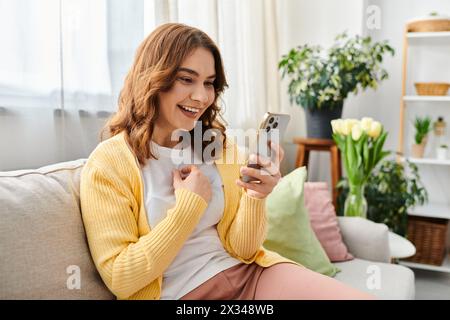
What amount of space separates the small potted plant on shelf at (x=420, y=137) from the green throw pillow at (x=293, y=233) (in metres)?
1.37

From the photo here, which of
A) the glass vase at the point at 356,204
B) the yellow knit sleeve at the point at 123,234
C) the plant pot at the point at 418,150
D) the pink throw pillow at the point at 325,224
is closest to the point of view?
the yellow knit sleeve at the point at 123,234

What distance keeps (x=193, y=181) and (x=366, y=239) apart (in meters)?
1.03

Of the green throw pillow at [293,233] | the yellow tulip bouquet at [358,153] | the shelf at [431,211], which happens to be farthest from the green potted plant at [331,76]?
the green throw pillow at [293,233]

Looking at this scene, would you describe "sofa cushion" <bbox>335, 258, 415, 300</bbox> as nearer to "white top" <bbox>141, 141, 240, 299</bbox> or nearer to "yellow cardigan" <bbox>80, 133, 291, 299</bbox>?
"white top" <bbox>141, 141, 240, 299</bbox>

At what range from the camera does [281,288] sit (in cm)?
104

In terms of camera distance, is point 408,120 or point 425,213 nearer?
point 425,213

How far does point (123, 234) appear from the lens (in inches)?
37.0

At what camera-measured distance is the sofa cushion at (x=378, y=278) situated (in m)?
1.46

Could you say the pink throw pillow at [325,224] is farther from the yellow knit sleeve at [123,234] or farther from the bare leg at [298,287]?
the yellow knit sleeve at [123,234]

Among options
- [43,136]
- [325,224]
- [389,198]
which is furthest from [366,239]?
[43,136]

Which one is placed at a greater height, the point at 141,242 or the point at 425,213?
the point at 141,242

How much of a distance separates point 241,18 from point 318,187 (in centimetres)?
106

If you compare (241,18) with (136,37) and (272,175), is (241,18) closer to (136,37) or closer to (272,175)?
(136,37)
